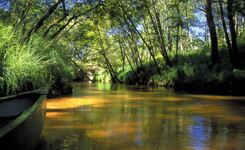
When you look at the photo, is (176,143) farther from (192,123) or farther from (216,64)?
(216,64)

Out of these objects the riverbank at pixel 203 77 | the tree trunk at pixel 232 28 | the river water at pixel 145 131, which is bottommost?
the river water at pixel 145 131

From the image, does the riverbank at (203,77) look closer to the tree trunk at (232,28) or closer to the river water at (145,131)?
the tree trunk at (232,28)

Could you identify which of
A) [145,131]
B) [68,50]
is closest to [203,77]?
[68,50]

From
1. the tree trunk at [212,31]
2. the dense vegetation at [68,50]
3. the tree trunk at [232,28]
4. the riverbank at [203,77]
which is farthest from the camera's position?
the tree trunk at [212,31]

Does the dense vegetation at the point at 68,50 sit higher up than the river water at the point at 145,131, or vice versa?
the dense vegetation at the point at 68,50

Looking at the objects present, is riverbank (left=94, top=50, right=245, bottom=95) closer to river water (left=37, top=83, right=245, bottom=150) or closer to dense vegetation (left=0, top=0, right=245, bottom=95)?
dense vegetation (left=0, top=0, right=245, bottom=95)

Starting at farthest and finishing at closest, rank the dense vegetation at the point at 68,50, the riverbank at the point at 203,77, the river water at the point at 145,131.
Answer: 1. the riverbank at the point at 203,77
2. the dense vegetation at the point at 68,50
3. the river water at the point at 145,131

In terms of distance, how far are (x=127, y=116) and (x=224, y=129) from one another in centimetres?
186

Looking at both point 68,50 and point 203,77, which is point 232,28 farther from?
point 68,50

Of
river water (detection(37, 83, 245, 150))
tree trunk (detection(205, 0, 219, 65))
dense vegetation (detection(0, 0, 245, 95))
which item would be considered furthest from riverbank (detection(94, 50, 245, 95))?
river water (detection(37, 83, 245, 150))

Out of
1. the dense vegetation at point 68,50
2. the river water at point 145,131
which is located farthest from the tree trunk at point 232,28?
the river water at point 145,131

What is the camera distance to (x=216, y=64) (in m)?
10.2

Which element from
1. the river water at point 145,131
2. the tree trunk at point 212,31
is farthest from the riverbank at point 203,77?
the river water at point 145,131

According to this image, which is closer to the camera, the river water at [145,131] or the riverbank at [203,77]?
the river water at [145,131]
